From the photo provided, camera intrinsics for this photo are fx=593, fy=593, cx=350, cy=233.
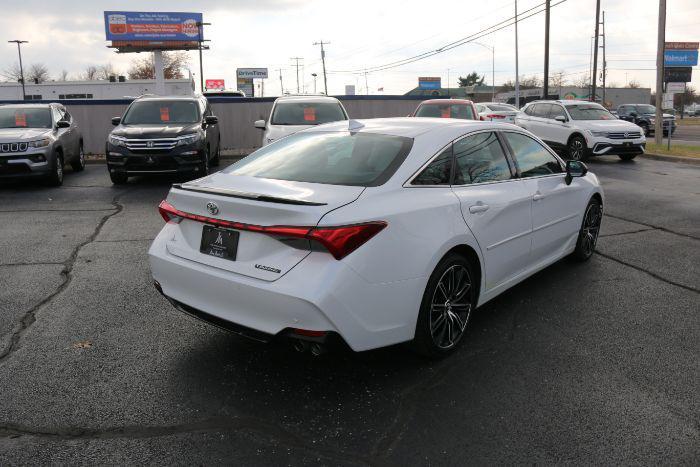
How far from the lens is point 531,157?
5125mm

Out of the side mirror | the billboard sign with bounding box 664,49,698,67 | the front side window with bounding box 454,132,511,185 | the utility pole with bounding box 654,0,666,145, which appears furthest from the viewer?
the billboard sign with bounding box 664,49,698,67

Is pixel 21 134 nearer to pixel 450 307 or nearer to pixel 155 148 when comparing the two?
pixel 155 148

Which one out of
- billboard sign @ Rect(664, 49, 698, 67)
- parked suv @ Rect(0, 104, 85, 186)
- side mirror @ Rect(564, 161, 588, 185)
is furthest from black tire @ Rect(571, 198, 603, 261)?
billboard sign @ Rect(664, 49, 698, 67)

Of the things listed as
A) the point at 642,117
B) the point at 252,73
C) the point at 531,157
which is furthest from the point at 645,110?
the point at 252,73

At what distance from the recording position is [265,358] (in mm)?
3893

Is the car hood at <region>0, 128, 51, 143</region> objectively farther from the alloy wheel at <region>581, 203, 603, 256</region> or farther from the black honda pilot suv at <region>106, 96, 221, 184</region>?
the alloy wheel at <region>581, 203, 603, 256</region>

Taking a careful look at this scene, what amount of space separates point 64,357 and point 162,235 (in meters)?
1.02

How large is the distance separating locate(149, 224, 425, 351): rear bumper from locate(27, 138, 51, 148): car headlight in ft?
29.5

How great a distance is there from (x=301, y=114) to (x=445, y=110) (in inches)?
174

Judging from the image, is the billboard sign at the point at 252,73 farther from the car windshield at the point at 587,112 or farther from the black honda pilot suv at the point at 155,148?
the black honda pilot suv at the point at 155,148

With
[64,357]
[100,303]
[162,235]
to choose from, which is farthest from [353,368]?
[100,303]

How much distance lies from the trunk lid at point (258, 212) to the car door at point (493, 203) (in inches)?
39.1

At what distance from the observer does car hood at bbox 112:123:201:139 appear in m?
11.2

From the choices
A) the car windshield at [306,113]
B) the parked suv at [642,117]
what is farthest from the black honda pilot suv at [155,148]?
the parked suv at [642,117]
